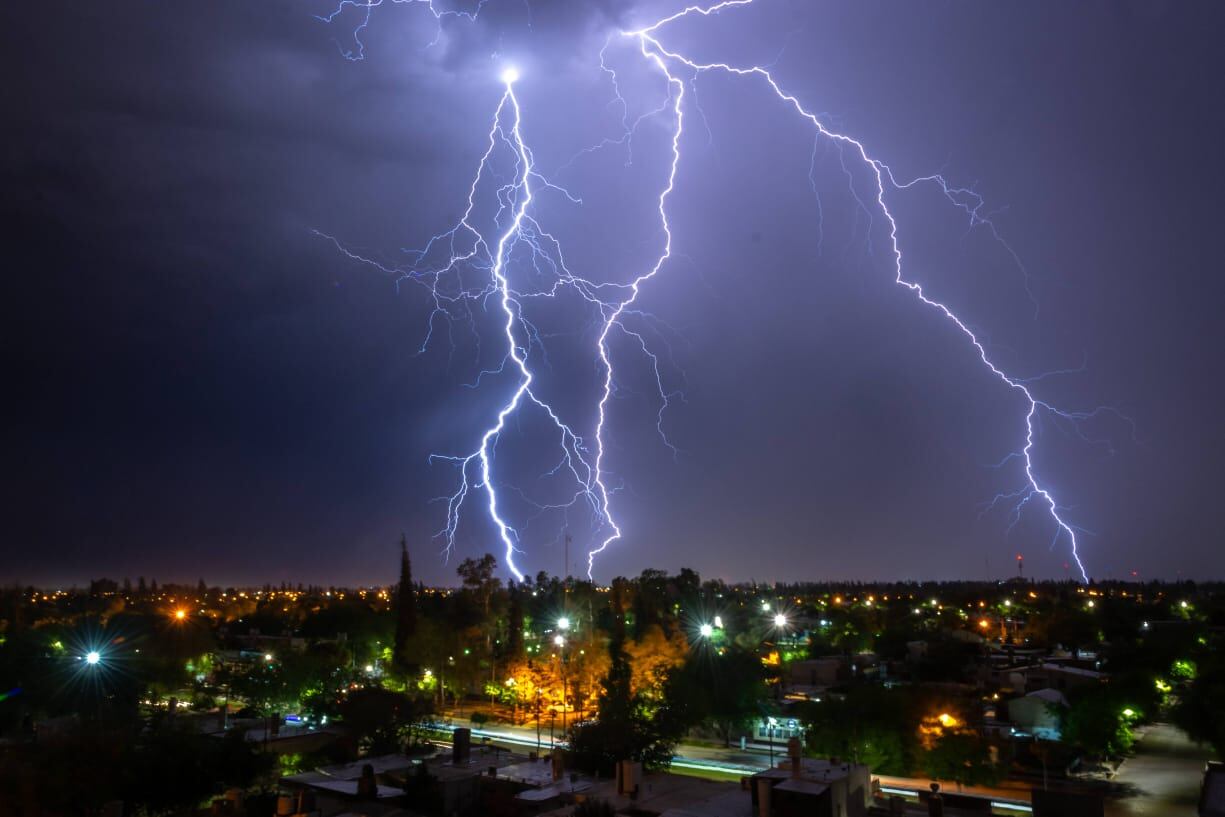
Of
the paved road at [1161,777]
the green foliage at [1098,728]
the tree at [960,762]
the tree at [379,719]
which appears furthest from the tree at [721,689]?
the paved road at [1161,777]

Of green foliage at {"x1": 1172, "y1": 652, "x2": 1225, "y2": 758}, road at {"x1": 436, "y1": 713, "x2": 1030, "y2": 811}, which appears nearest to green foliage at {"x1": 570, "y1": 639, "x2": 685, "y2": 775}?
road at {"x1": 436, "y1": 713, "x2": 1030, "y2": 811}

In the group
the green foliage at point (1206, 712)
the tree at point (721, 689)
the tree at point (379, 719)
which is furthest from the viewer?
the tree at point (721, 689)

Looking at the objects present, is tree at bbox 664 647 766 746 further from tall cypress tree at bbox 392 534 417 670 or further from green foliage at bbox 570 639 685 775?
tall cypress tree at bbox 392 534 417 670

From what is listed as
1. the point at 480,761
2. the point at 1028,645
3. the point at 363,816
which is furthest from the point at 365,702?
the point at 1028,645

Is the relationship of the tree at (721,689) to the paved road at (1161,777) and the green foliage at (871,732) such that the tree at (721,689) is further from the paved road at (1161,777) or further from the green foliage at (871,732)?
the paved road at (1161,777)

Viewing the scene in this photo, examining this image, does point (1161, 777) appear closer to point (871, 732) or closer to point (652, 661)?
point (871, 732)

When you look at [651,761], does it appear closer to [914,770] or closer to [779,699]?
[914,770]

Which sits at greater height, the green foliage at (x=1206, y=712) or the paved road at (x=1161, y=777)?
the green foliage at (x=1206, y=712)

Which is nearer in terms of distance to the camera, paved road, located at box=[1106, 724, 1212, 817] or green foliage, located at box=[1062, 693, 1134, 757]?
paved road, located at box=[1106, 724, 1212, 817]

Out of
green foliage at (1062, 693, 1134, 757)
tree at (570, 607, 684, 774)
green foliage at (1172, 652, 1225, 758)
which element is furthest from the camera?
green foliage at (1062, 693, 1134, 757)
